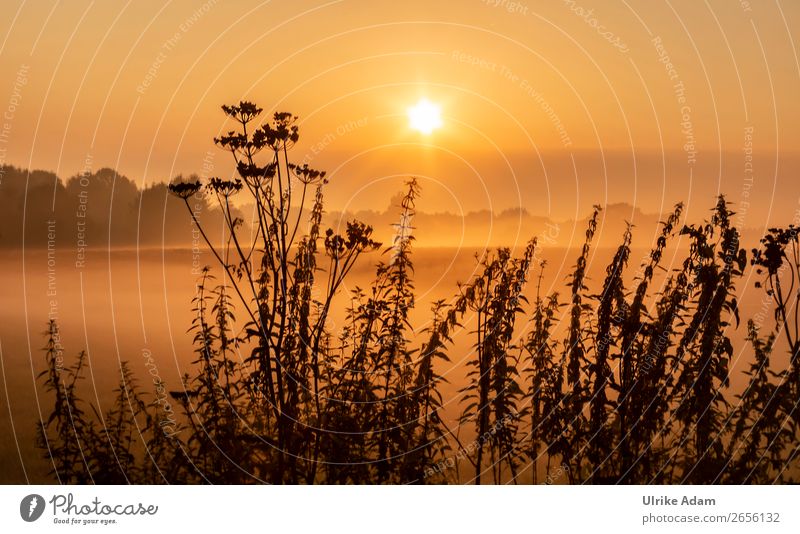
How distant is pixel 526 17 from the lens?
792 cm

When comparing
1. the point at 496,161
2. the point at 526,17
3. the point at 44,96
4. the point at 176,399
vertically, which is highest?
the point at 526,17

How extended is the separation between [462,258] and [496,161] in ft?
3.07

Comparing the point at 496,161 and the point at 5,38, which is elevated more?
the point at 5,38

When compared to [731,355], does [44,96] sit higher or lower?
higher

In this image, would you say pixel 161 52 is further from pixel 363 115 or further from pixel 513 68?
pixel 513 68

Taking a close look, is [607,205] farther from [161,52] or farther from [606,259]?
[161,52]

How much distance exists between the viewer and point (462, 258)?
7.67 m

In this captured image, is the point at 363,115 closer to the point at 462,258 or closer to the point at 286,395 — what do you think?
the point at 462,258

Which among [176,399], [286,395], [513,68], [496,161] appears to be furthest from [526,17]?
[176,399]

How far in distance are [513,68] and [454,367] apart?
8.54 ft

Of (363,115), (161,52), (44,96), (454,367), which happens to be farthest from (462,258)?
(44,96)

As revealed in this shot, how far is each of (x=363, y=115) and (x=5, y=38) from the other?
3035 millimetres

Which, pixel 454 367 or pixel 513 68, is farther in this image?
pixel 513 68

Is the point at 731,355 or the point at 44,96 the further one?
the point at 44,96
